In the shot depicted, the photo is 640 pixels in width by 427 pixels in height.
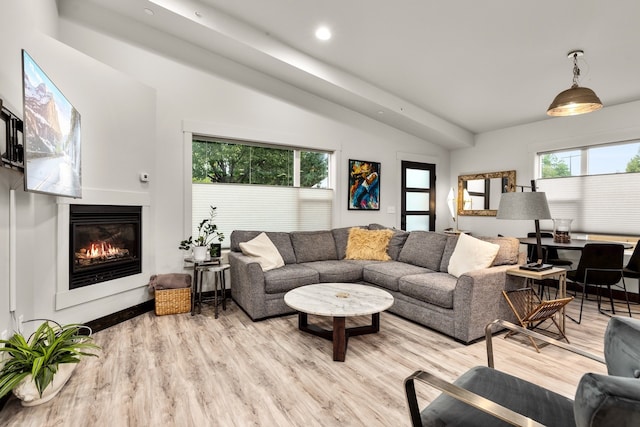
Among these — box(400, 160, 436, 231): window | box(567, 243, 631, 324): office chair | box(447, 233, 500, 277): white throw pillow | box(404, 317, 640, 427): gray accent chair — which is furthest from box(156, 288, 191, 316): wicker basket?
box(567, 243, 631, 324): office chair

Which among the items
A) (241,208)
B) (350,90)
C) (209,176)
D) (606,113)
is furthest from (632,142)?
(209,176)

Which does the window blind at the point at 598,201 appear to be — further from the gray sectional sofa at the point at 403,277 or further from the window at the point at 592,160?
the gray sectional sofa at the point at 403,277

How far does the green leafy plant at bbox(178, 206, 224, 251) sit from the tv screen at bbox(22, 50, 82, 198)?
1304mm

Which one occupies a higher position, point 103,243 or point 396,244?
point 103,243

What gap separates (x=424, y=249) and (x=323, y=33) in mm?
2757

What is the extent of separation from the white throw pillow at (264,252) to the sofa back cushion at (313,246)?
438 millimetres

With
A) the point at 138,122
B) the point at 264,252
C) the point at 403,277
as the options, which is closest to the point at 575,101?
the point at 403,277

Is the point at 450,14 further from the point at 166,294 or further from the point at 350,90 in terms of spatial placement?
the point at 166,294

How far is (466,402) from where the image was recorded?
1049 mm

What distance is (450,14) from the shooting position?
298cm

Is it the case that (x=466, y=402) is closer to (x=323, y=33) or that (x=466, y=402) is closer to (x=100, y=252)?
(x=100, y=252)

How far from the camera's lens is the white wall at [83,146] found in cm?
215

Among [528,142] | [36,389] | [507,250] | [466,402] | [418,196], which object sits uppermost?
[528,142]

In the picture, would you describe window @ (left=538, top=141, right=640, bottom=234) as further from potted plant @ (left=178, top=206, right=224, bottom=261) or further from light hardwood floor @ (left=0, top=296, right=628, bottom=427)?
potted plant @ (left=178, top=206, right=224, bottom=261)
